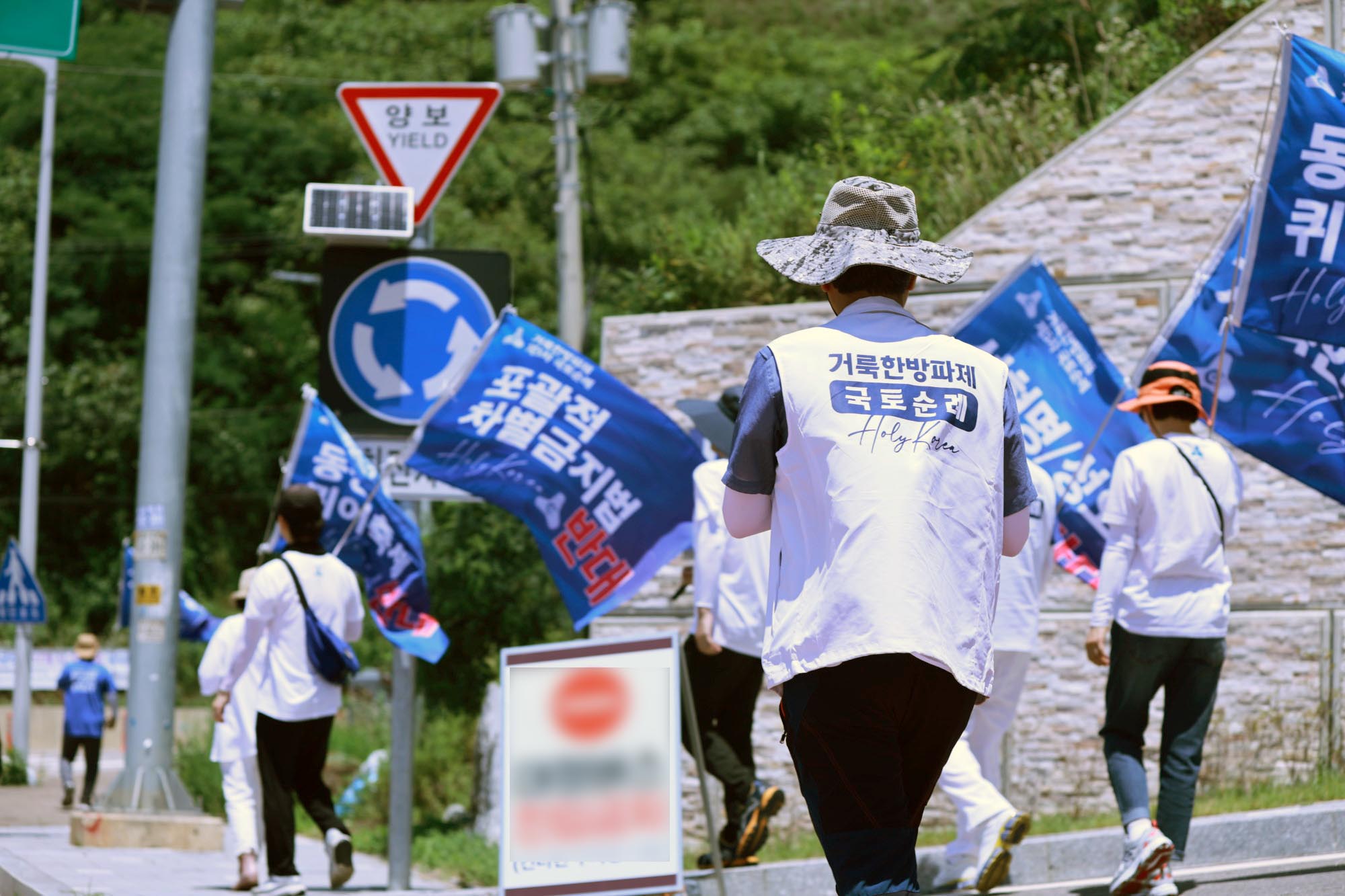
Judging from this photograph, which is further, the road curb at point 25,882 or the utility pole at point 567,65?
the utility pole at point 567,65

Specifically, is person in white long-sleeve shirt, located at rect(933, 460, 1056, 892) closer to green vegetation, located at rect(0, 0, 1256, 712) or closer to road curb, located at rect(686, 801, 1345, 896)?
road curb, located at rect(686, 801, 1345, 896)

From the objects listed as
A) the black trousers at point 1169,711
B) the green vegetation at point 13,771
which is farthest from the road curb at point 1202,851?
the green vegetation at point 13,771

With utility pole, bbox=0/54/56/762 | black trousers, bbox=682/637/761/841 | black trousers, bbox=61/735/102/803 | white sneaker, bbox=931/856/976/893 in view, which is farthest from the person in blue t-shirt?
white sneaker, bbox=931/856/976/893

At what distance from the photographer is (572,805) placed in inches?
226

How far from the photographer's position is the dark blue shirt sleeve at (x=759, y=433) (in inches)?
147

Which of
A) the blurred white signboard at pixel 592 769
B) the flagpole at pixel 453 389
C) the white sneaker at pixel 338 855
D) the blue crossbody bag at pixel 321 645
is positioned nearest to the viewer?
the blurred white signboard at pixel 592 769

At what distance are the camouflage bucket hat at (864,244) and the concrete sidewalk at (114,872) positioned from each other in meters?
3.62

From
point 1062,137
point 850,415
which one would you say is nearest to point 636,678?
point 850,415

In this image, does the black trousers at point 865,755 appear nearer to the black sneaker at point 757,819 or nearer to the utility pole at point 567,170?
the black sneaker at point 757,819

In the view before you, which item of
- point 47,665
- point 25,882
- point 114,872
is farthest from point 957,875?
point 47,665

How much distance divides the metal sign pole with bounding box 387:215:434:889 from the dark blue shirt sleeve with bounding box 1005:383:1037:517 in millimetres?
4840

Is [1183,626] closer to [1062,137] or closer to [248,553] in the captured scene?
[1062,137]

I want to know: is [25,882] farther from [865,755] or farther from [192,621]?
[865,755]

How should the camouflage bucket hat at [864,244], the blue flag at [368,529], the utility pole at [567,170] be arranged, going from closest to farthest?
the camouflage bucket hat at [864,244] < the blue flag at [368,529] < the utility pole at [567,170]
